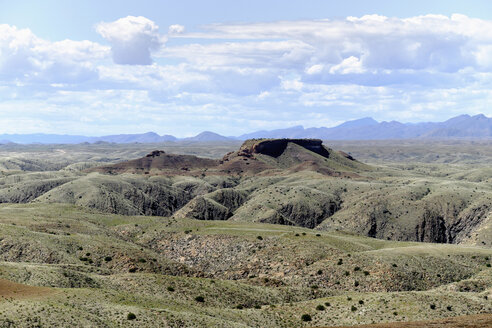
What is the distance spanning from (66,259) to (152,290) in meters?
24.1

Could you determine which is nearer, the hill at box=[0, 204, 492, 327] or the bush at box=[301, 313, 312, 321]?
the hill at box=[0, 204, 492, 327]

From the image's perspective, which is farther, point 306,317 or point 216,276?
point 216,276

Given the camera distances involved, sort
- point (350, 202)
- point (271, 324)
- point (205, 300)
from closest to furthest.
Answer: point (271, 324) < point (205, 300) < point (350, 202)

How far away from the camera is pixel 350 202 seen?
18425 cm

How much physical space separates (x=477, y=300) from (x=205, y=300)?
34.9 m

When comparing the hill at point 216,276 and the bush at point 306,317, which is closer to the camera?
the hill at point 216,276

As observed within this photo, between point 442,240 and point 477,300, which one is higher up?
point 477,300

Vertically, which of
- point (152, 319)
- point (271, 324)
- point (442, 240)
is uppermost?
point (152, 319)

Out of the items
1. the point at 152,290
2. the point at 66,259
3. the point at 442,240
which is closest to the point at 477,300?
the point at 152,290

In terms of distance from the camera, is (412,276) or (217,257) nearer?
(412,276)

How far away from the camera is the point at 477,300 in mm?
65500

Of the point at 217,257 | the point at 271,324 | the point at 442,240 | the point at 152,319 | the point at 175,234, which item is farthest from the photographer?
the point at 442,240

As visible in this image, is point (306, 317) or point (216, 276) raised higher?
point (306, 317)

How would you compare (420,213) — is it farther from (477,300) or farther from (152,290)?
(152,290)
